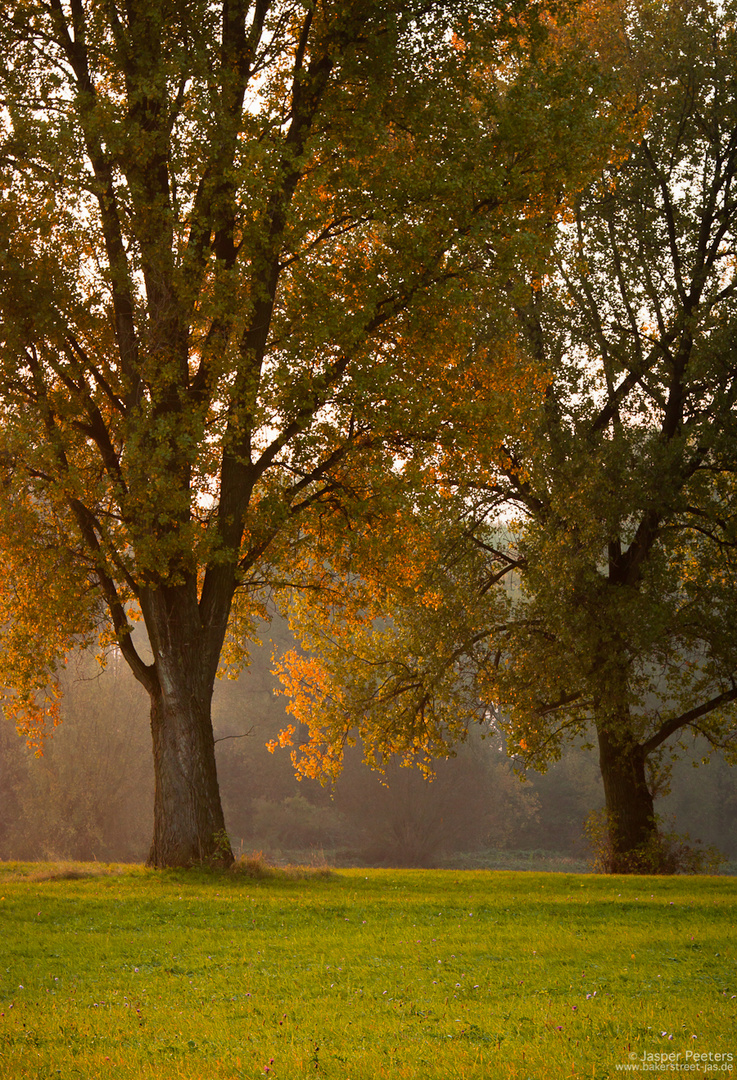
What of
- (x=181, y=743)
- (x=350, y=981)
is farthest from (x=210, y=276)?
(x=350, y=981)

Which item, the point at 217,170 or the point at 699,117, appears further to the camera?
the point at 699,117

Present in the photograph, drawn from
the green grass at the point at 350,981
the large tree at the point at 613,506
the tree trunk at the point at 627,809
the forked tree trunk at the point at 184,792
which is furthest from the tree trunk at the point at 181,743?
the tree trunk at the point at 627,809

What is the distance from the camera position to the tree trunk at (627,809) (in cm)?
1941

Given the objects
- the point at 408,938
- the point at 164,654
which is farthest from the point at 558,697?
the point at 408,938

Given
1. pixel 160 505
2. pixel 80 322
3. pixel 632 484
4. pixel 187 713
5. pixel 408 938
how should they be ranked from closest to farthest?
pixel 408 938
pixel 160 505
pixel 80 322
pixel 187 713
pixel 632 484

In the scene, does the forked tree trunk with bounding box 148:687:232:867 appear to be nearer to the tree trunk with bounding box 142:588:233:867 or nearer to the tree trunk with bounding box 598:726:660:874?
the tree trunk with bounding box 142:588:233:867

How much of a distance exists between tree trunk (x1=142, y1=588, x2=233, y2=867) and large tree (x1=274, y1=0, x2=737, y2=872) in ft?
10.4

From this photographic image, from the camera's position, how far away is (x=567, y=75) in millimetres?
→ 14148

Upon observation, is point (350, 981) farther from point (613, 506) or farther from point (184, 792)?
point (613, 506)

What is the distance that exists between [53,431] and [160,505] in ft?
6.06

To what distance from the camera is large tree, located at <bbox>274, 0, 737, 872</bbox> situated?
16.8 m

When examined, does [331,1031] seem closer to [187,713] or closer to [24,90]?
[187,713]

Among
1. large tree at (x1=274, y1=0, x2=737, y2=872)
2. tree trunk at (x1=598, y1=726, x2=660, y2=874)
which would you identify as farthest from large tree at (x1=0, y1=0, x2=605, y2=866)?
tree trunk at (x1=598, y1=726, x2=660, y2=874)

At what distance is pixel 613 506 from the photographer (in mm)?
16797
